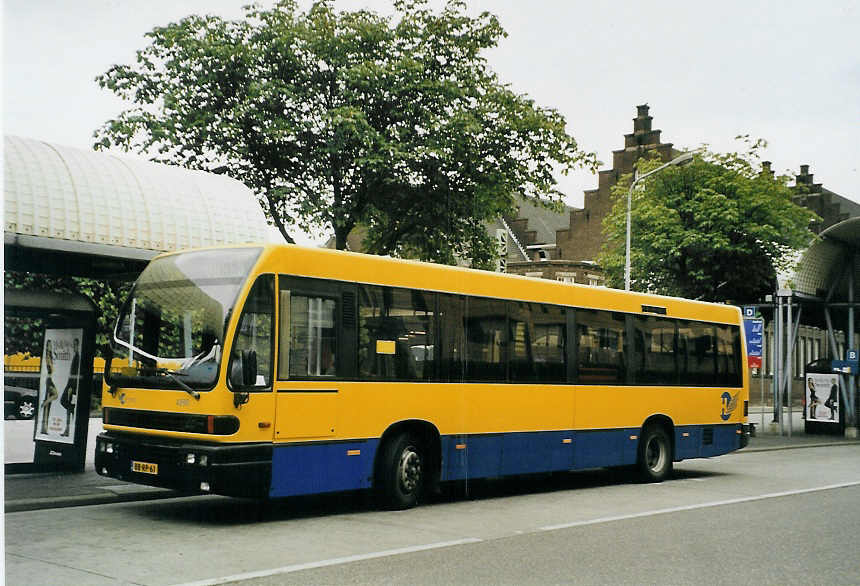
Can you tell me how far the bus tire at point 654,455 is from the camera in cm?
1592

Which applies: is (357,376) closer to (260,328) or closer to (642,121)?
(260,328)

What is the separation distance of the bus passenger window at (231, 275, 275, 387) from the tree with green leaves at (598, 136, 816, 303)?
2003 cm

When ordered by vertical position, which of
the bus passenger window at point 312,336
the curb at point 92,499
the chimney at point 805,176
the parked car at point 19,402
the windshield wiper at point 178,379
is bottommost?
the curb at point 92,499

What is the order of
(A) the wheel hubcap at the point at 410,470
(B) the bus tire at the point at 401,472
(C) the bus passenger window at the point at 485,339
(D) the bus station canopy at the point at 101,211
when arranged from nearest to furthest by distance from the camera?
(B) the bus tire at the point at 401,472, (A) the wheel hubcap at the point at 410,470, (D) the bus station canopy at the point at 101,211, (C) the bus passenger window at the point at 485,339

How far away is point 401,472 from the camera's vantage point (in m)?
11.7

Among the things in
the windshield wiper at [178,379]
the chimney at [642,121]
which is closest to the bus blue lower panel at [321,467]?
the windshield wiper at [178,379]

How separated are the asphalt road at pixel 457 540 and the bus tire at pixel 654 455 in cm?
154

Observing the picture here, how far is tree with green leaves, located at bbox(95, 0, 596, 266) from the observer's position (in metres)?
23.9

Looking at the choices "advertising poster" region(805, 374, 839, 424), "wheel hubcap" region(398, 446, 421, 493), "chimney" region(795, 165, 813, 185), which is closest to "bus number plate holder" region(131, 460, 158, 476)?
"wheel hubcap" region(398, 446, 421, 493)

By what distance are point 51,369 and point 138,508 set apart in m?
3.61

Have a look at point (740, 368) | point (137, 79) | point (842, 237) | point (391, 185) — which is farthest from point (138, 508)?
point (842, 237)

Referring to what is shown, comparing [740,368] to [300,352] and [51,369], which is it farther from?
[51,369]

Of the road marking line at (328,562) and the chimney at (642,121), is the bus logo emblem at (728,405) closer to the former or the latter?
the road marking line at (328,562)

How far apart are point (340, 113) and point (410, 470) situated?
41.9 feet
